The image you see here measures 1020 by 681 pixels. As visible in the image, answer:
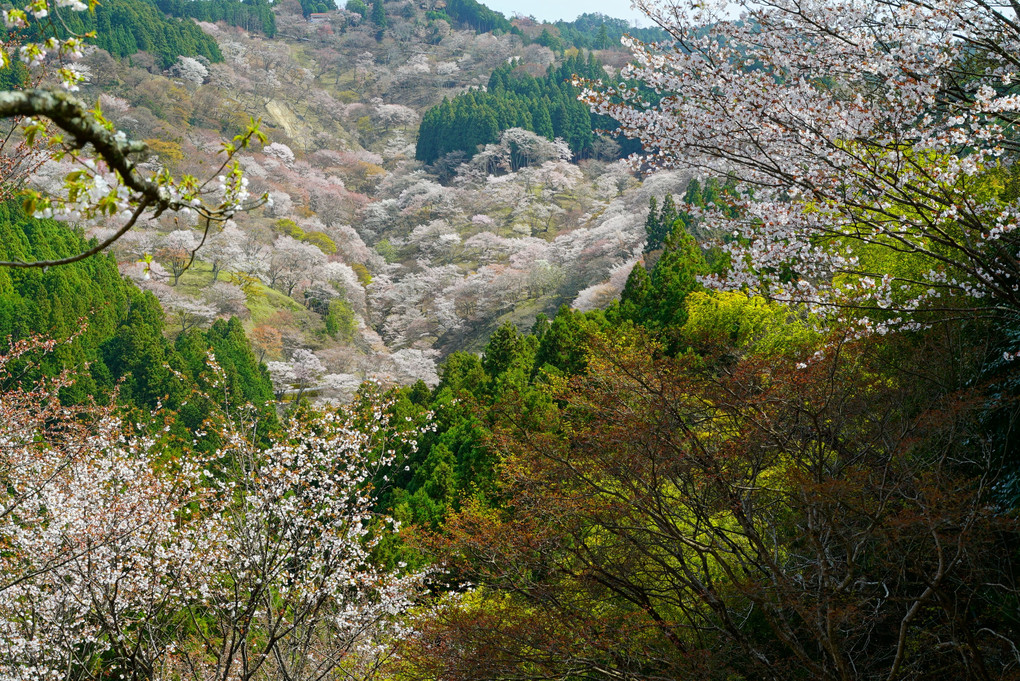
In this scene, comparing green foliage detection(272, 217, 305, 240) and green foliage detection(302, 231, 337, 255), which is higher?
green foliage detection(272, 217, 305, 240)

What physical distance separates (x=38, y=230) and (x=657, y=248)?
20.5 meters

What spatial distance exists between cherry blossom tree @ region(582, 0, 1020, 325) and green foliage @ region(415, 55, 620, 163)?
40.4 m

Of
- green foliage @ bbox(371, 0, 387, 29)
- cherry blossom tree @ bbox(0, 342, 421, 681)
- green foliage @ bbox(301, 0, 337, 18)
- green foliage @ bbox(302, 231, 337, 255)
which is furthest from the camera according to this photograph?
green foliage @ bbox(301, 0, 337, 18)

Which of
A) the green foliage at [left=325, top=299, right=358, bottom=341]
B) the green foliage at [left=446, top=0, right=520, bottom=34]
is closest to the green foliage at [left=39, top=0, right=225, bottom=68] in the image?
the green foliage at [left=325, top=299, right=358, bottom=341]

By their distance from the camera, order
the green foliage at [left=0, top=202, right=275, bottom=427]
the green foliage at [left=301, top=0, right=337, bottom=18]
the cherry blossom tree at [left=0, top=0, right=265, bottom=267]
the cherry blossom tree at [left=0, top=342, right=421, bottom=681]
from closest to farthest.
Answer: the cherry blossom tree at [left=0, top=0, right=265, bottom=267], the cherry blossom tree at [left=0, top=342, right=421, bottom=681], the green foliage at [left=0, top=202, right=275, bottom=427], the green foliage at [left=301, top=0, right=337, bottom=18]

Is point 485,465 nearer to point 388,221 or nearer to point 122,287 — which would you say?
point 122,287

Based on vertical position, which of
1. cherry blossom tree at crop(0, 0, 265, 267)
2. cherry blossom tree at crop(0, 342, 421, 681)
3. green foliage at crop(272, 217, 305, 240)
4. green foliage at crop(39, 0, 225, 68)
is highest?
cherry blossom tree at crop(0, 0, 265, 267)

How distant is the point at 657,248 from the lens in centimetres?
2480

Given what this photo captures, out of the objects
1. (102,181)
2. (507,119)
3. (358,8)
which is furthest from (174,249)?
(358,8)

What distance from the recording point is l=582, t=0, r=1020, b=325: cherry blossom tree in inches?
176

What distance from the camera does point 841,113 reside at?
482cm

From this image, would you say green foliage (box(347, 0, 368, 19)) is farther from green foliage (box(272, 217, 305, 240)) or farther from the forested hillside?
the forested hillside

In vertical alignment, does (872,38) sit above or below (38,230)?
above

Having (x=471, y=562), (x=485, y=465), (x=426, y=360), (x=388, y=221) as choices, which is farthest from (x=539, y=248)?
(x=471, y=562)
